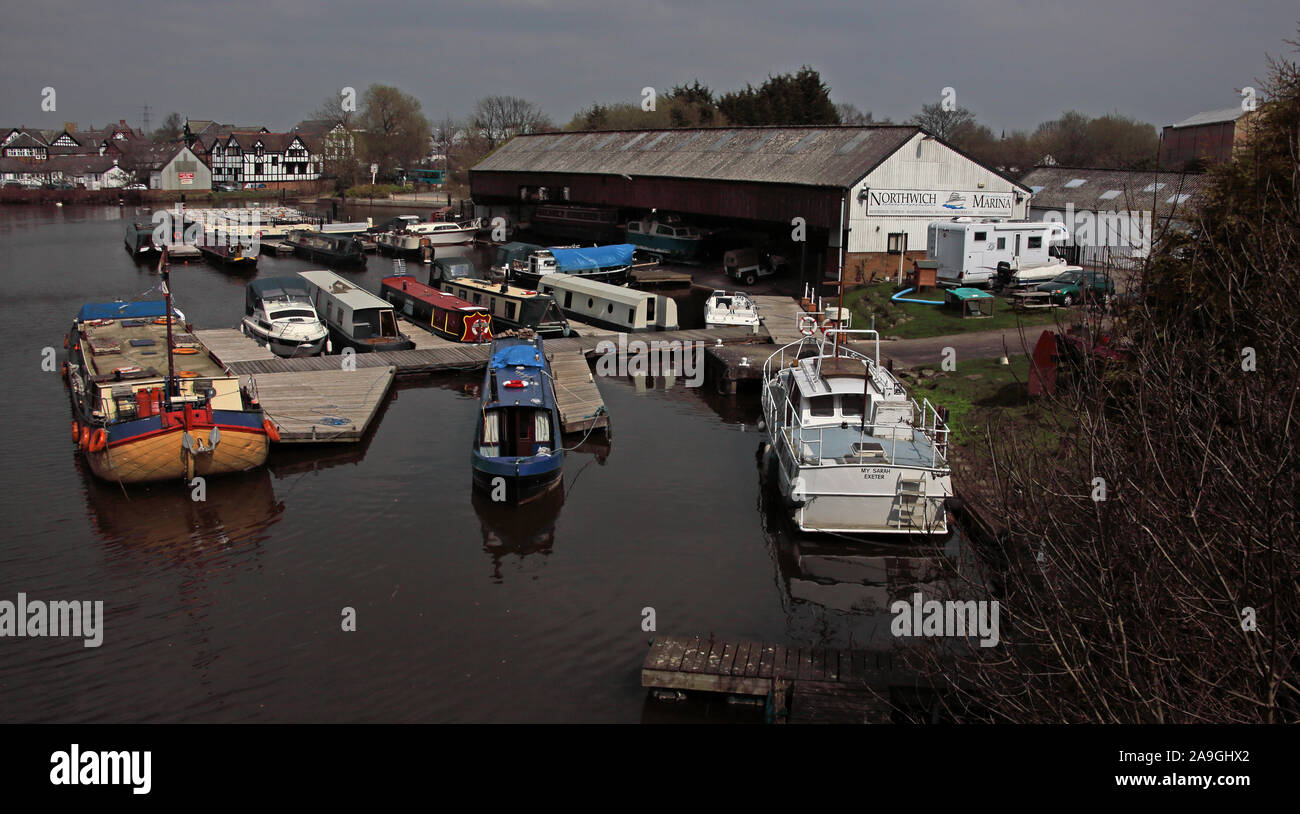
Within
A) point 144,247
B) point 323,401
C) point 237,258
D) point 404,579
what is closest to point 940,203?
point 323,401

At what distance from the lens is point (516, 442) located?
2348 centimetres

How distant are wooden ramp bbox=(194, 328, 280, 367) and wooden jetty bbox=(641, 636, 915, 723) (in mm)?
23707

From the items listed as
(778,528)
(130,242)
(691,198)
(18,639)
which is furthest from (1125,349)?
(130,242)

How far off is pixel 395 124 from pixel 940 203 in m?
107

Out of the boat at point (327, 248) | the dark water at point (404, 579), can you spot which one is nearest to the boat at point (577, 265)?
the boat at point (327, 248)

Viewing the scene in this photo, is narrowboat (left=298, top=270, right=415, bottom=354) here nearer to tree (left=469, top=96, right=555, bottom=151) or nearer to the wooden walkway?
the wooden walkway

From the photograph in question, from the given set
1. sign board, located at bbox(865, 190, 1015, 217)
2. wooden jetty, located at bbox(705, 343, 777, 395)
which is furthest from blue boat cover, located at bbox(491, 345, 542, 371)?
sign board, located at bbox(865, 190, 1015, 217)

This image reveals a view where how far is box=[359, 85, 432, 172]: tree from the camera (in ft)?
447

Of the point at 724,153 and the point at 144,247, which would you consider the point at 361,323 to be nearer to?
the point at 724,153

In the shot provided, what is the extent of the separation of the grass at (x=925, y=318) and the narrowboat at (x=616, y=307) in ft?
26.4

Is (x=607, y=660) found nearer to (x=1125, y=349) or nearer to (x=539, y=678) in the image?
(x=539, y=678)

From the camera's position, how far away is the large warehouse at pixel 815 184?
4719 centimetres

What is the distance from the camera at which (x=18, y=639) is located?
17125 millimetres
